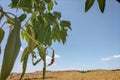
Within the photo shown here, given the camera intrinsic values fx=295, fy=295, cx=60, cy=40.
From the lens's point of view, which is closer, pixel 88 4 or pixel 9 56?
pixel 9 56

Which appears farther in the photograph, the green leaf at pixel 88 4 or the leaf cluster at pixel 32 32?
the green leaf at pixel 88 4

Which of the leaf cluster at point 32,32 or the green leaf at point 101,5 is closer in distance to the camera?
the leaf cluster at point 32,32

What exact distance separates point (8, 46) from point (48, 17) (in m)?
0.57

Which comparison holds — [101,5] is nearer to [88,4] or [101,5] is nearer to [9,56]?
[88,4]

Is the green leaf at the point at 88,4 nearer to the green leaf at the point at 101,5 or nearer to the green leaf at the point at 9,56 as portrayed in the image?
the green leaf at the point at 101,5

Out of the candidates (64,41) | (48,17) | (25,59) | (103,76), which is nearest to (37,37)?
(48,17)

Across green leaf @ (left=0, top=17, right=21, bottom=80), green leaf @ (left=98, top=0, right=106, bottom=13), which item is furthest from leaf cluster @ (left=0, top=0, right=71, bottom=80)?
green leaf @ (left=98, top=0, right=106, bottom=13)

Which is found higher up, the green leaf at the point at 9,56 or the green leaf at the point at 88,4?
the green leaf at the point at 88,4

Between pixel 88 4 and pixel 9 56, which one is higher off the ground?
pixel 88 4

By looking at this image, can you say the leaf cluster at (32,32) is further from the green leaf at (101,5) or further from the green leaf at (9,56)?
the green leaf at (101,5)

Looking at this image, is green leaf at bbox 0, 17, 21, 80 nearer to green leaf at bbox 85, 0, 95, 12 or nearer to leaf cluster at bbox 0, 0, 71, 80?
leaf cluster at bbox 0, 0, 71, 80

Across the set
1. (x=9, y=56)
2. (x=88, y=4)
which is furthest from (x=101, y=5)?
(x=9, y=56)

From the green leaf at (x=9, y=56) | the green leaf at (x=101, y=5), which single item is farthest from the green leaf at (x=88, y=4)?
the green leaf at (x=9, y=56)

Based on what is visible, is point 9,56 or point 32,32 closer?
point 9,56
